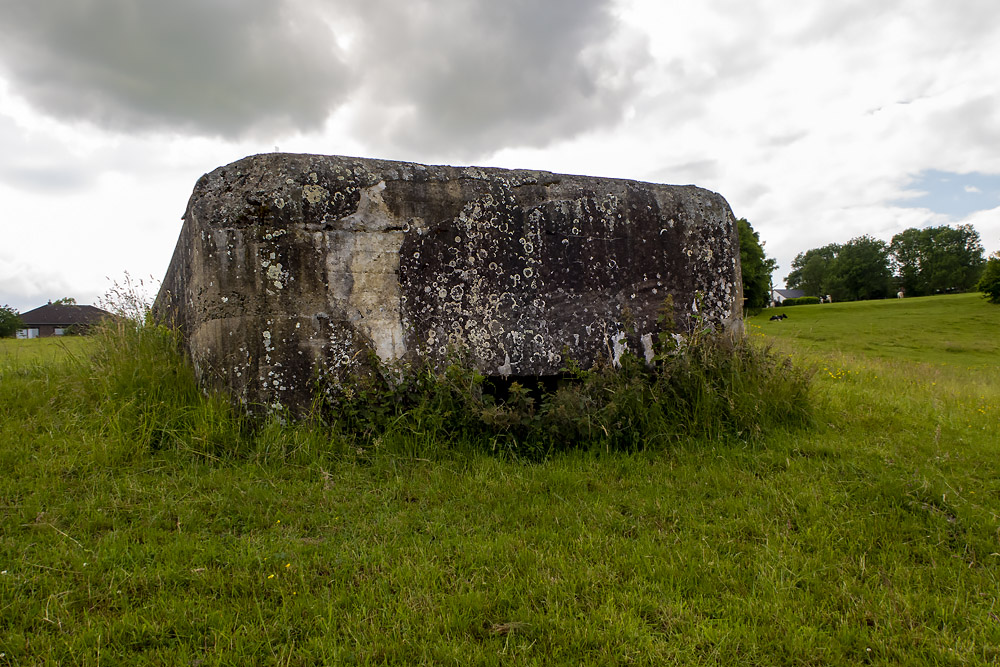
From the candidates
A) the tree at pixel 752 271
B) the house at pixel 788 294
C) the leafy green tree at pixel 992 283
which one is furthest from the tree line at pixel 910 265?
the tree at pixel 752 271

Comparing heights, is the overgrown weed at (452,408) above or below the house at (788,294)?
below

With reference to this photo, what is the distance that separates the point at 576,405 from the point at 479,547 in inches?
64.4

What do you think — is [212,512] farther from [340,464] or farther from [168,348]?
[168,348]

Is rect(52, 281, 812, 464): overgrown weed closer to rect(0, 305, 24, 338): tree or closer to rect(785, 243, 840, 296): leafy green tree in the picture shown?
rect(0, 305, 24, 338): tree

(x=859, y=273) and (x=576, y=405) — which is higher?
(x=859, y=273)

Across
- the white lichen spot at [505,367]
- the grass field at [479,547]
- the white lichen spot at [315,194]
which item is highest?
the white lichen spot at [315,194]

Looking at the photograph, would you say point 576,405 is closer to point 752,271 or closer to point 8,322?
point 8,322

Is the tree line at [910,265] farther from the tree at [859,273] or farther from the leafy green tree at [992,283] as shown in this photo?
the leafy green tree at [992,283]

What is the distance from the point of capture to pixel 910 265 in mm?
71250

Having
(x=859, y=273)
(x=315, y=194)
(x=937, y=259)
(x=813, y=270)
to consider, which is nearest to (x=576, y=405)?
(x=315, y=194)

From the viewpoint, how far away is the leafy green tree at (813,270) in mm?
80750

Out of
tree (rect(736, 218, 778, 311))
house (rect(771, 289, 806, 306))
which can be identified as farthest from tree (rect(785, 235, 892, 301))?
tree (rect(736, 218, 778, 311))

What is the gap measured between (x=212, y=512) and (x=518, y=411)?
203 centimetres

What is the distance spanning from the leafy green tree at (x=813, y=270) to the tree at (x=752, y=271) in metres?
43.5
